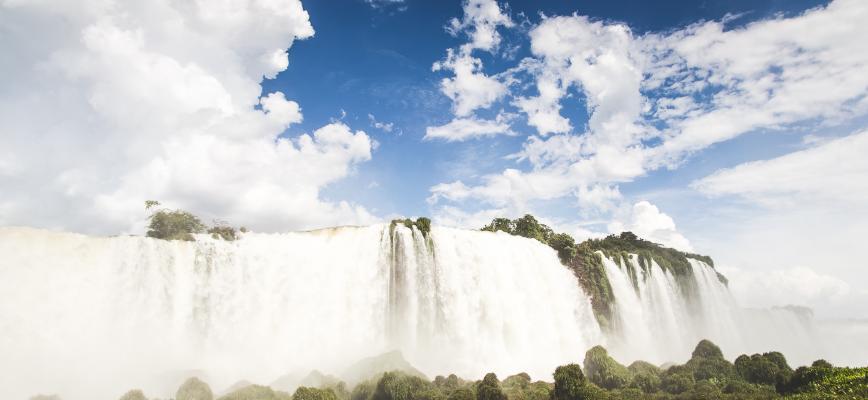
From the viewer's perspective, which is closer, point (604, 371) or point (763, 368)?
point (763, 368)

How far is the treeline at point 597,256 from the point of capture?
1426 inches

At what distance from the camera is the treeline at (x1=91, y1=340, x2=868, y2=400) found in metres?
13.9

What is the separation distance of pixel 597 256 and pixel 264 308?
2639 centimetres

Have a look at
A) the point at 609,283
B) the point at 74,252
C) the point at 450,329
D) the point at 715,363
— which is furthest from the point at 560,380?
the point at 609,283

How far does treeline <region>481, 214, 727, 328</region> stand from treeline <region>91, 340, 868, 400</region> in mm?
15377

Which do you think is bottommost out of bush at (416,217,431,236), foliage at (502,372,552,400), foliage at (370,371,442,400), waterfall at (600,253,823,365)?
foliage at (502,372,552,400)

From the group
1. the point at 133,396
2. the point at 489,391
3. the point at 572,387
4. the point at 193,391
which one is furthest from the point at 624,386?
the point at 133,396

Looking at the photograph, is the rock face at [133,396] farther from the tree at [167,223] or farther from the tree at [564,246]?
the tree at [564,246]

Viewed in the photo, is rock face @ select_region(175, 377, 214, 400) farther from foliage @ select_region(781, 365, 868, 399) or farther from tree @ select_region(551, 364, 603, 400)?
foliage @ select_region(781, 365, 868, 399)

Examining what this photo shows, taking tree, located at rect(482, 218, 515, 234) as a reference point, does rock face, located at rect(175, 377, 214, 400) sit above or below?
below

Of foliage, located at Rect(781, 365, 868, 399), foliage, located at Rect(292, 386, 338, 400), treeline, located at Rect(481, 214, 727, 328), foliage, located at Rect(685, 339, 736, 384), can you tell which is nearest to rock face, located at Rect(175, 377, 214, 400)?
foliage, located at Rect(292, 386, 338, 400)

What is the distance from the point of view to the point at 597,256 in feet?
125

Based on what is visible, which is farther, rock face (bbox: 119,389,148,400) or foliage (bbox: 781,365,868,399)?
rock face (bbox: 119,389,148,400)

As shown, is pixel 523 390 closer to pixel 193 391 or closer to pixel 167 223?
pixel 193 391
